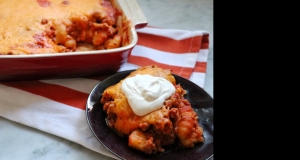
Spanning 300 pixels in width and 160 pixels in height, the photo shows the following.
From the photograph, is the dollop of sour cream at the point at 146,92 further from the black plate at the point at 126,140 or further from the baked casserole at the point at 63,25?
the baked casserole at the point at 63,25

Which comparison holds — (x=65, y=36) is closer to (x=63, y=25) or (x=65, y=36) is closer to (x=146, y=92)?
(x=63, y=25)

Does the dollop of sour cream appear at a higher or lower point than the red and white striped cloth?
higher

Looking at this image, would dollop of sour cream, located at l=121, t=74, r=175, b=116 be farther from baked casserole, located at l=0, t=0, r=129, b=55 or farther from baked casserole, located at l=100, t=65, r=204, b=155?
baked casserole, located at l=0, t=0, r=129, b=55

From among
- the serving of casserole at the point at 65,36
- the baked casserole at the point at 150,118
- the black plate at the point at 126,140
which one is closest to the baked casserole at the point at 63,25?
the serving of casserole at the point at 65,36

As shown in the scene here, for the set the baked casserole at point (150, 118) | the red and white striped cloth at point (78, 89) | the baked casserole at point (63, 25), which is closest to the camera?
the baked casserole at point (150, 118)

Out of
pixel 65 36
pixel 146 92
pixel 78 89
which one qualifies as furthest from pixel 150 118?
pixel 65 36

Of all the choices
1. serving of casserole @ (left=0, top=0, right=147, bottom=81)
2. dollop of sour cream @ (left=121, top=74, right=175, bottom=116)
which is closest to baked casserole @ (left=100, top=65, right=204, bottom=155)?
dollop of sour cream @ (left=121, top=74, right=175, bottom=116)
